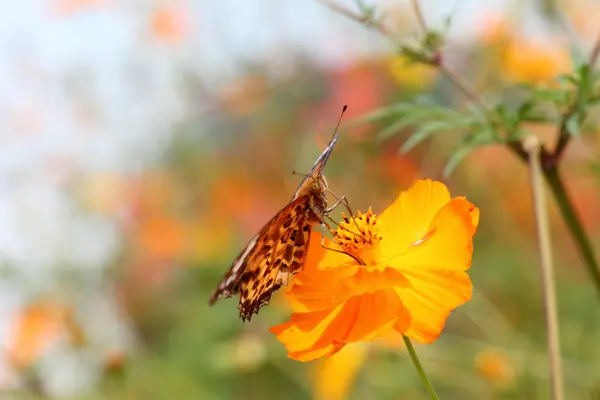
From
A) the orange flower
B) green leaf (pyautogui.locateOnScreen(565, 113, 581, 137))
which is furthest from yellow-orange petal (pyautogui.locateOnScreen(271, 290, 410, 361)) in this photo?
green leaf (pyautogui.locateOnScreen(565, 113, 581, 137))

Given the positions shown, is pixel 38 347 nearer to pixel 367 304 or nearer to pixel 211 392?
pixel 211 392

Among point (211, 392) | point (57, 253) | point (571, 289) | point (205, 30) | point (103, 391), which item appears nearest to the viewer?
point (103, 391)

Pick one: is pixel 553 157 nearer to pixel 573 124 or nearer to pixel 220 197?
pixel 573 124

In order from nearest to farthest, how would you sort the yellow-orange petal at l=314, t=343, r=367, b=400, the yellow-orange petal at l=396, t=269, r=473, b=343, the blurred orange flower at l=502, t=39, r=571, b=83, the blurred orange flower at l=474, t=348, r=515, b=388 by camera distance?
1. the yellow-orange petal at l=396, t=269, r=473, b=343
2. the blurred orange flower at l=474, t=348, r=515, b=388
3. the yellow-orange petal at l=314, t=343, r=367, b=400
4. the blurred orange flower at l=502, t=39, r=571, b=83

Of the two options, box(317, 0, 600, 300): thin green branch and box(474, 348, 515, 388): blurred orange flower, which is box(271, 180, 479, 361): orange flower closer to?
box(317, 0, 600, 300): thin green branch

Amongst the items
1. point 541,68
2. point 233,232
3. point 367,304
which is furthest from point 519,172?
point 367,304

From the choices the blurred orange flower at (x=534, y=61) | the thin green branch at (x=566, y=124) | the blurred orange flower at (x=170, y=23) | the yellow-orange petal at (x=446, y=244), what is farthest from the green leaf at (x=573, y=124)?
the blurred orange flower at (x=170, y=23)

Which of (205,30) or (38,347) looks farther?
(205,30)
